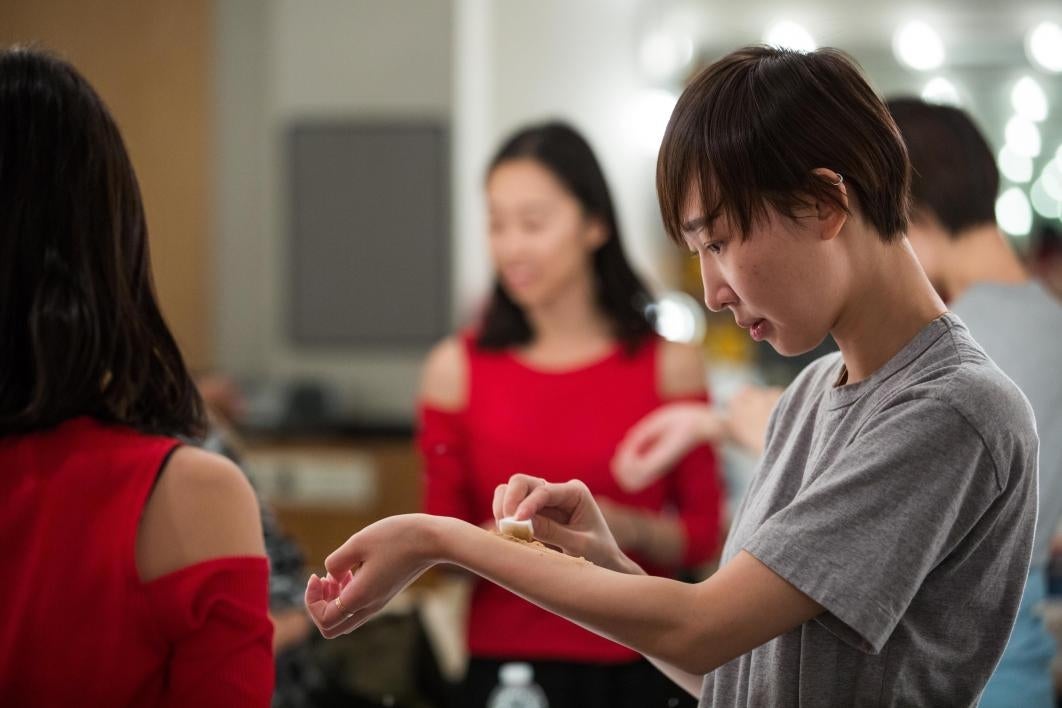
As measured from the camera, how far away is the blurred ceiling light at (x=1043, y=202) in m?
4.61

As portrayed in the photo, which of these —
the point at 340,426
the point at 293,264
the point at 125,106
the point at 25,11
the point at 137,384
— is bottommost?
the point at 340,426

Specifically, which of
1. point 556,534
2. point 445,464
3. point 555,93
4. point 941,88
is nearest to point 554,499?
point 556,534

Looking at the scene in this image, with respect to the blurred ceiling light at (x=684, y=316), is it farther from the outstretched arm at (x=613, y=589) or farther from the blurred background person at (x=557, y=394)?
the outstretched arm at (x=613, y=589)

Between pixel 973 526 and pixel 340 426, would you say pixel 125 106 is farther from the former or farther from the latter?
pixel 973 526

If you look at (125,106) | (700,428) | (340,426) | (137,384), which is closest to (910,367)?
(137,384)

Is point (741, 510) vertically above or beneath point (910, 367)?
beneath

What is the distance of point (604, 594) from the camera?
2.40 ft

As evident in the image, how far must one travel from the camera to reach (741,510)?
96 cm

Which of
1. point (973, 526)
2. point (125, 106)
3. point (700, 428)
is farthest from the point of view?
point (125, 106)

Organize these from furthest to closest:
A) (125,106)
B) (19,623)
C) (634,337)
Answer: (125,106), (634,337), (19,623)

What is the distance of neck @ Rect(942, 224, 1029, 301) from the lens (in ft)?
4.32

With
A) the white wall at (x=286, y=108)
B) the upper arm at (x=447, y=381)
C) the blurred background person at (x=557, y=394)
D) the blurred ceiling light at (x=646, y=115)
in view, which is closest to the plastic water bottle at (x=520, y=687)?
the blurred background person at (x=557, y=394)

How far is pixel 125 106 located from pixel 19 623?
3.80 metres

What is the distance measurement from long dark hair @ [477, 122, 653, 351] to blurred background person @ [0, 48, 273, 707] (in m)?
0.89
